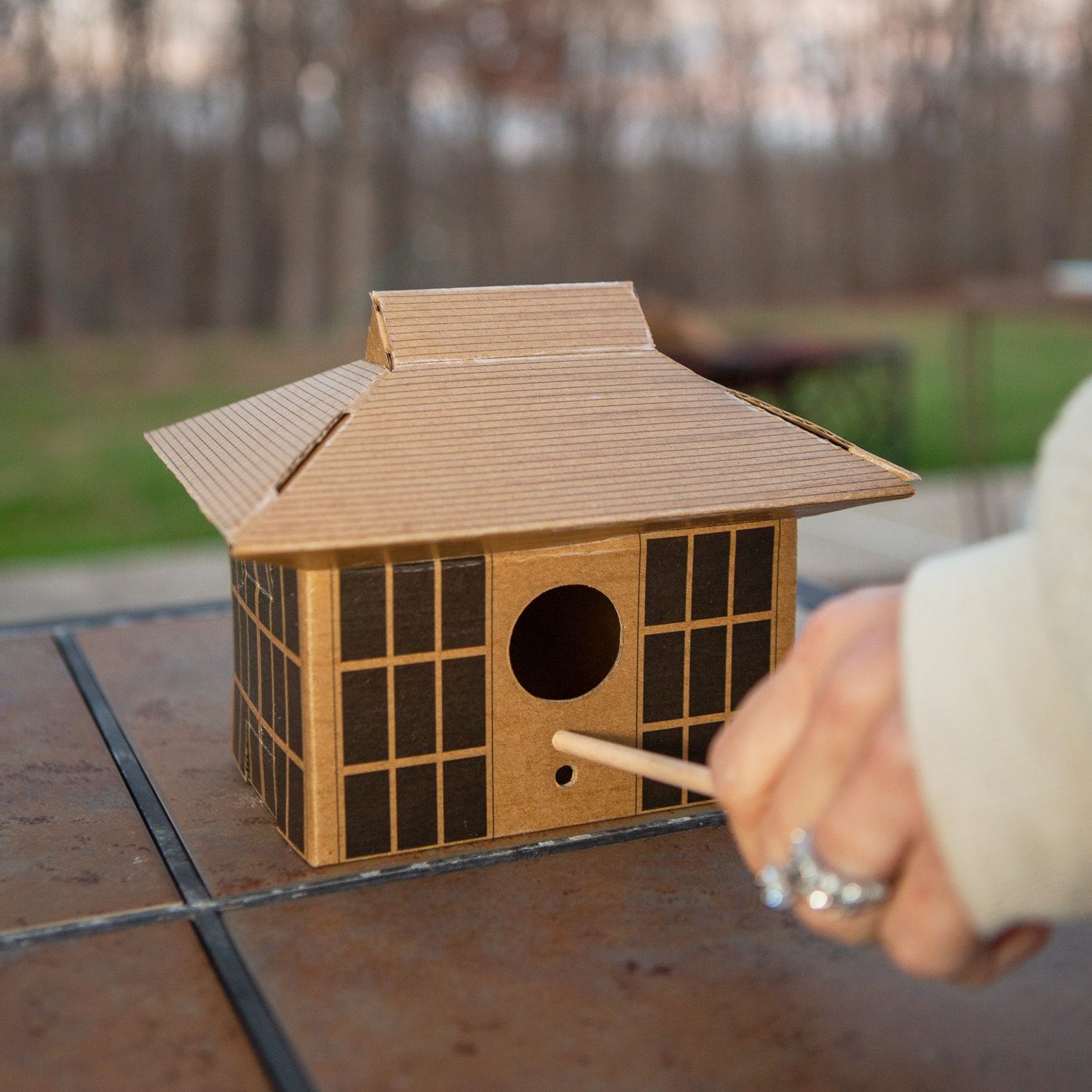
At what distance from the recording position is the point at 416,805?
0.92 meters

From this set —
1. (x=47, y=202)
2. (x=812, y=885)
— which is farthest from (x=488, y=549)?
(x=47, y=202)

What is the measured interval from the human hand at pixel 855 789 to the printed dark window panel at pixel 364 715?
276 mm

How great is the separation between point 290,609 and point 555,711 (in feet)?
0.67

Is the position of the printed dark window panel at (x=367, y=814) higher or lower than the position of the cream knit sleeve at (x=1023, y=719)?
lower

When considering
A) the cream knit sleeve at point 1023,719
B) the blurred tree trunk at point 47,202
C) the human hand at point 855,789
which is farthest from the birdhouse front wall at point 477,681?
the blurred tree trunk at point 47,202

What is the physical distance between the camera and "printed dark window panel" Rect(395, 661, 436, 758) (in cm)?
90

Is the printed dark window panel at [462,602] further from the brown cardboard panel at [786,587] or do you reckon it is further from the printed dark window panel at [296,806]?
the brown cardboard panel at [786,587]

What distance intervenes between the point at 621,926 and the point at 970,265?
8.77 metres

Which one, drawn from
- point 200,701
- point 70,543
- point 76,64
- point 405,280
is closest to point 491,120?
point 405,280

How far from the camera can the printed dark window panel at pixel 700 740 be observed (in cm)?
101

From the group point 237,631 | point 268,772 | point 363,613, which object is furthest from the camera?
point 237,631

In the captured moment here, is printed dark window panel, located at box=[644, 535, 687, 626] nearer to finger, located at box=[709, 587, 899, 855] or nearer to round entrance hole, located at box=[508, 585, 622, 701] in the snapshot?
round entrance hole, located at box=[508, 585, 622, 701]

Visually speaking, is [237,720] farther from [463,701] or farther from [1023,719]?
[1023,719]

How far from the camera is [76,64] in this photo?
607cm
